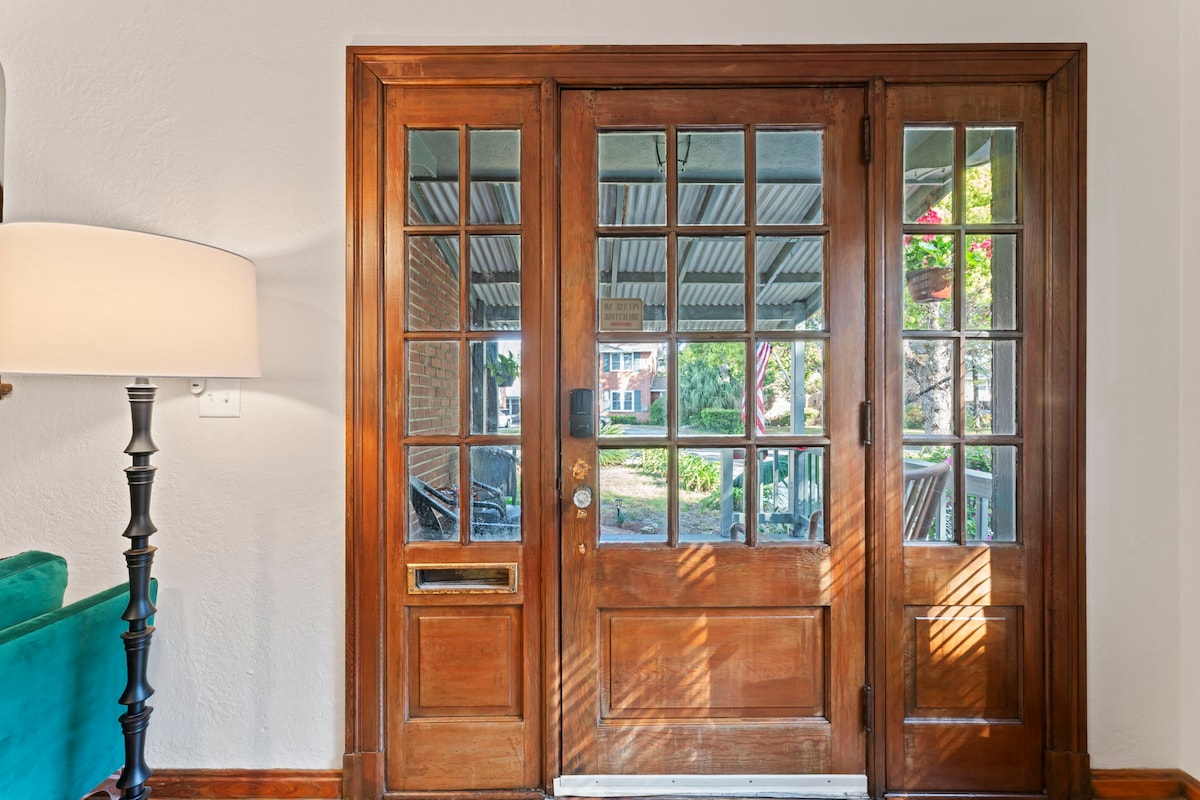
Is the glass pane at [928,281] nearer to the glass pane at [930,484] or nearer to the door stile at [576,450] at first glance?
the glass pane at [930,484]

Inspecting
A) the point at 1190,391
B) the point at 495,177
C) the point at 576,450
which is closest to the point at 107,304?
the point at 495,177

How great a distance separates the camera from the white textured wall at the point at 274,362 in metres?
1.64

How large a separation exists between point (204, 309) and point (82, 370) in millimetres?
238

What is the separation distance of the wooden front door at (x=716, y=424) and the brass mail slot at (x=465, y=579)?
172 millimetres

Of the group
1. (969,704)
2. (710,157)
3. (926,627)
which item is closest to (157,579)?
(710,157)

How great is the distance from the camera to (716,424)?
1675 millimetres

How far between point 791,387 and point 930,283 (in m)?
0.50

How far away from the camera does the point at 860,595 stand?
1659 mm

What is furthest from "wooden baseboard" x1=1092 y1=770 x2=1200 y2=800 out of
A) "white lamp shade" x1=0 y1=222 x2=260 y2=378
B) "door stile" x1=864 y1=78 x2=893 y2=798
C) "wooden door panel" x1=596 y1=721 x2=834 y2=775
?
"white lamp shade" x1=0 y1=222 x2=260 y2=378

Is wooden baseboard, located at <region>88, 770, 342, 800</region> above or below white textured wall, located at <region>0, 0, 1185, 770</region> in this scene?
below

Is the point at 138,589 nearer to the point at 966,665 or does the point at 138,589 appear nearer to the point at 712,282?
the point at 712,282

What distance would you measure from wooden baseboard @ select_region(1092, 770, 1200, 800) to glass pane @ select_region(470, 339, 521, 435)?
195cm

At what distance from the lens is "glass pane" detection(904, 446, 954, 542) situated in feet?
5.47

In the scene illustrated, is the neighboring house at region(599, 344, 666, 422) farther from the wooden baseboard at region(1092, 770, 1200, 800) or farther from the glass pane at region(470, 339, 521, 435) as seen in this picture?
the wooden baseboard at region(1092, 770, 1200, 800)
